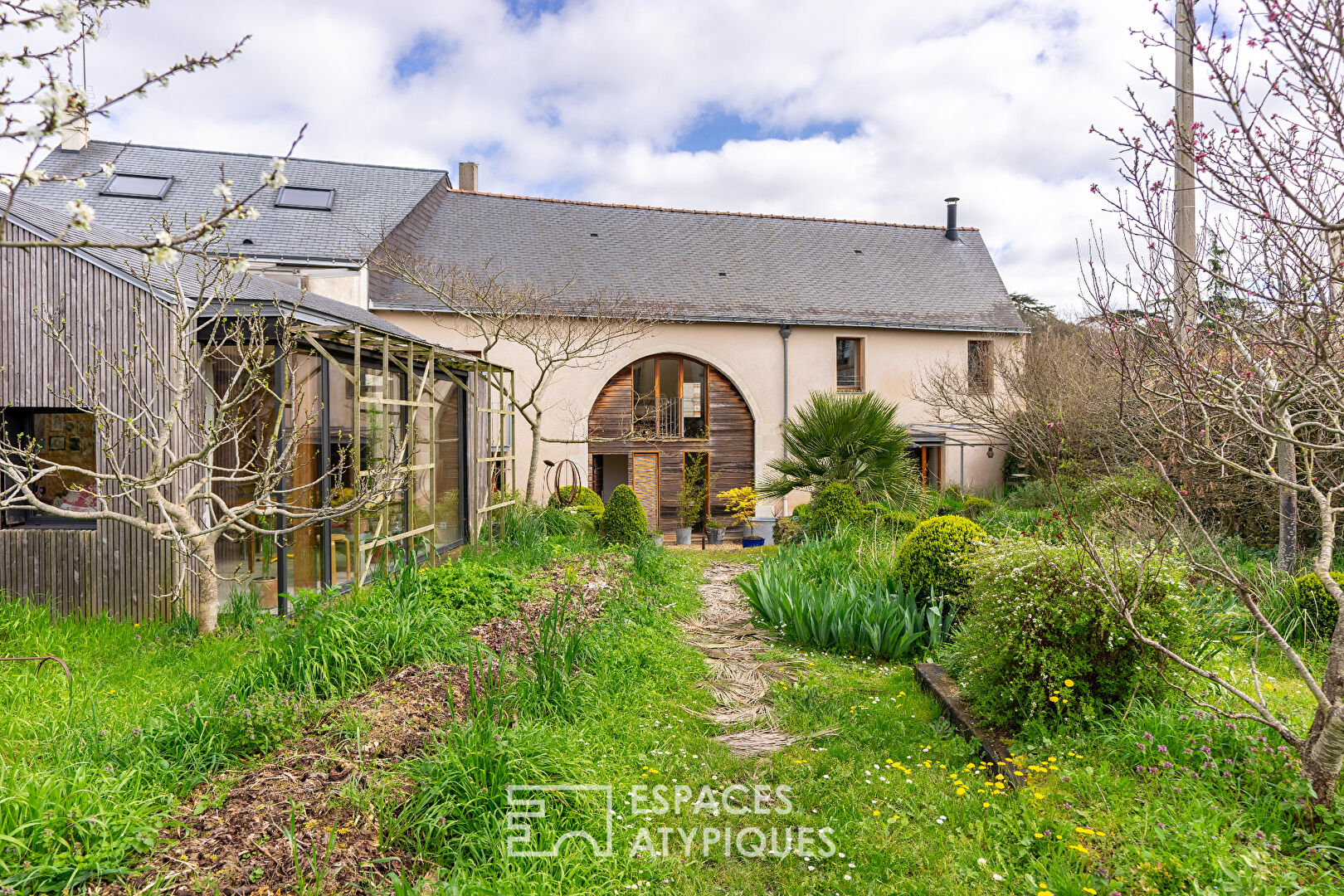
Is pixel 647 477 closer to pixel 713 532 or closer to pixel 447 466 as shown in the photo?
pixel 713 532

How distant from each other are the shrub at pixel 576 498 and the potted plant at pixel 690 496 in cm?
271

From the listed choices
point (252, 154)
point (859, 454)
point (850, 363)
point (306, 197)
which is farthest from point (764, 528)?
point (252, 154)

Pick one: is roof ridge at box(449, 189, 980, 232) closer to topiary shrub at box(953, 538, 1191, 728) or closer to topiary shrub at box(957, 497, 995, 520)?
topiary shrub at box(957, 497, 995, 520)

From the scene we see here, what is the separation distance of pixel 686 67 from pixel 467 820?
7891 mm

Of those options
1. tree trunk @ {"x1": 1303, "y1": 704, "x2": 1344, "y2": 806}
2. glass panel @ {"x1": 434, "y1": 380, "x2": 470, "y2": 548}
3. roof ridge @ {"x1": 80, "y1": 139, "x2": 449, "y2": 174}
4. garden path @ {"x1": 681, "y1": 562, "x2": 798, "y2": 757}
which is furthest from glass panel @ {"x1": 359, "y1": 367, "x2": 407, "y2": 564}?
roof ridge @ {"x1": 80, "y1": 139, "x2": 449, "y2": 174}

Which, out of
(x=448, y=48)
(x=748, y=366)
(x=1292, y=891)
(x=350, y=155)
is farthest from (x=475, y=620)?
(x=350, y=155)

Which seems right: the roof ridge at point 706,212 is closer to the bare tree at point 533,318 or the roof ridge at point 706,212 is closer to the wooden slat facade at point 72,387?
the bare tree at point 533,318

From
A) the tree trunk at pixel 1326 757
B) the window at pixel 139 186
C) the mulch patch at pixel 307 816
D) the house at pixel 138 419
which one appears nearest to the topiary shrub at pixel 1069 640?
the tree trunk at pixel 1326 757

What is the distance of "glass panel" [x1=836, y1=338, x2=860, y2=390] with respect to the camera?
51.8ft

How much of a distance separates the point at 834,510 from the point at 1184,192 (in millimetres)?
5137

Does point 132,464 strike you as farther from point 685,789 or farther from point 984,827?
point 984,827

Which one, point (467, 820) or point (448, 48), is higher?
point (448, 48)

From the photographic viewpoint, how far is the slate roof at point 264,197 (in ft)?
41.7

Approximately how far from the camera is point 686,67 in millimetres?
8172
